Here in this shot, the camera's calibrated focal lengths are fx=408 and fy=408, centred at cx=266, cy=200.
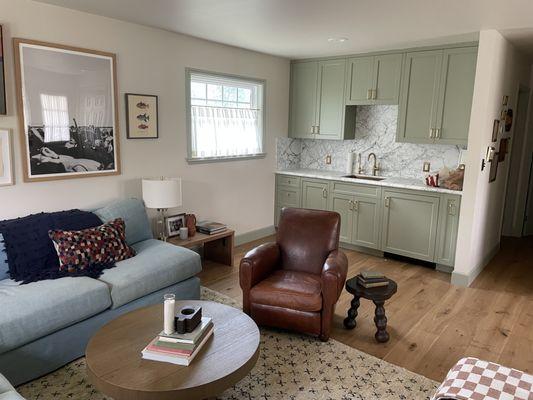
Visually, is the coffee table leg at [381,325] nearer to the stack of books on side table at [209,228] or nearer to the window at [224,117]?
the stack of books on side table at [209,228]

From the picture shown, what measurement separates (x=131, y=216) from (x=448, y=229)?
10.1 feet

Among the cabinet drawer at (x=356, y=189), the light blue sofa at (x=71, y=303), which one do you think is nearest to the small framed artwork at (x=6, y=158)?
the light blue sofa at (x=71, y=303)

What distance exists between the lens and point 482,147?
12.4ft

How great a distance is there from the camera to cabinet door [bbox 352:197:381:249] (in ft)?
15.3

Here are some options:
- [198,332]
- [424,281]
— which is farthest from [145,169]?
[424,281]

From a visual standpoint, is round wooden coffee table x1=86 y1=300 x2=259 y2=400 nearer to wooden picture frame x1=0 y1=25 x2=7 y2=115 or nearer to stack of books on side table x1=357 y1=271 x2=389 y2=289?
stack of books on side table x1=357 y1=271 x2=389 y2=289

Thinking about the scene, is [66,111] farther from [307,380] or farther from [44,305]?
[307,380]

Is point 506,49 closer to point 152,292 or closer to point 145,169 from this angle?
point 145,169

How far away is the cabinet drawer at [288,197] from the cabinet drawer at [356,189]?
1.93ft

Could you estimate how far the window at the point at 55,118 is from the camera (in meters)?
3.12

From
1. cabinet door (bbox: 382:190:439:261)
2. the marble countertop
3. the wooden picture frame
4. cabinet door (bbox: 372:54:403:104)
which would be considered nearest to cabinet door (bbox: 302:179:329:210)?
the marble countertop

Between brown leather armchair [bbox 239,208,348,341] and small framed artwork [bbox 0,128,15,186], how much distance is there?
1.82 meters

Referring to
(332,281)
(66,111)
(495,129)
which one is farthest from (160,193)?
(495,129)

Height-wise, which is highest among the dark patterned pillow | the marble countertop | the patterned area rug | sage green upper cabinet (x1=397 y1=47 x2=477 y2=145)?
sage green upper cabinet (x1=397 y1=47 x2=477 y2=145)
